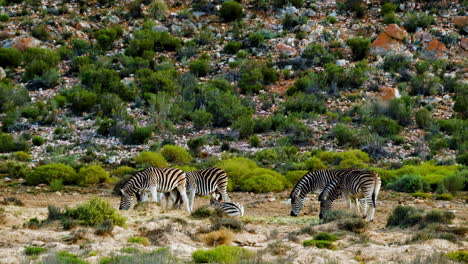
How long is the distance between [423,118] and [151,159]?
1625 cm

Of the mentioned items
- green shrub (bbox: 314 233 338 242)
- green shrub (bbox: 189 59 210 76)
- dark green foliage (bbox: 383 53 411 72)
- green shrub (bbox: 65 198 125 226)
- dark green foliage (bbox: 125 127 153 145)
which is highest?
dark green foliage (bbox: 383 53 411 72)

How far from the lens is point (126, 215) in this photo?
2198cm

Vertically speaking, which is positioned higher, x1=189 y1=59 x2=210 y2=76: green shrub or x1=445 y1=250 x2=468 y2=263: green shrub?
x1=189 y1=59 x2=210 y2=76: green shrub

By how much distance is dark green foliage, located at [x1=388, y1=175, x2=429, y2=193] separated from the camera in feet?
95.4

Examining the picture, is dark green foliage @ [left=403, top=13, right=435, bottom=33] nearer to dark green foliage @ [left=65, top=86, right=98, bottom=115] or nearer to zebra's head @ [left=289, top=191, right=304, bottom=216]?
dark green foliage @ [left=65, top=86, right=98, bottom=115]

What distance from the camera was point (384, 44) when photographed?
52531mm

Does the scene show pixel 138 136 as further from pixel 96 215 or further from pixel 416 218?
pixel 416 218

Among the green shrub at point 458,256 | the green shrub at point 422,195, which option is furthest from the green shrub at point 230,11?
the green shrub at point 458,256

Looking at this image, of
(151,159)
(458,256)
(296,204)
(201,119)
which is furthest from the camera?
(201,119)

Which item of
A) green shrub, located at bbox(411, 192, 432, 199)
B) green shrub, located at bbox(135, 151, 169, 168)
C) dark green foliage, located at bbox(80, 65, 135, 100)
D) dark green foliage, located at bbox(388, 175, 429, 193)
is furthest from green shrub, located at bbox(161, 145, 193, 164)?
green shrub, located at bbox(411, 192, 432, 199)

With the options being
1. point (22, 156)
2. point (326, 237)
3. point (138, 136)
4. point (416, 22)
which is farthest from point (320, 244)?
point (416, 22)

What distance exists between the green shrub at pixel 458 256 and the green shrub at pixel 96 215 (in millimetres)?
8595

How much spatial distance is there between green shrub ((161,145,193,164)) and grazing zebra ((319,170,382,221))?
1354 cm

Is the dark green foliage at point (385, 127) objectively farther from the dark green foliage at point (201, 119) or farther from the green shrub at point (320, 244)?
the green shrub at point (320, 244)
